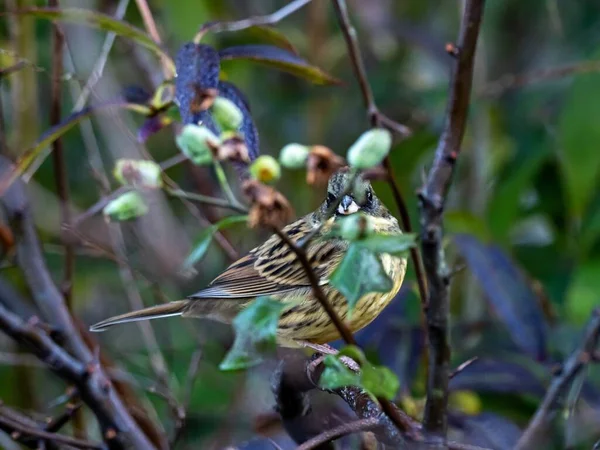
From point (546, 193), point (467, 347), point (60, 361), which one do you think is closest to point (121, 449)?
point (60, 361)

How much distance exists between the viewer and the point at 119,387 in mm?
2857

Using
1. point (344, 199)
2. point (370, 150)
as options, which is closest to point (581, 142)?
point (344, 199)

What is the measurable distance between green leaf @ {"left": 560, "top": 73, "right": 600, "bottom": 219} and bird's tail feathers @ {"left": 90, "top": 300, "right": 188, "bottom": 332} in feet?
4.24

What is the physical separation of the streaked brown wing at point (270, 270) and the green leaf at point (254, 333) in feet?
5.42

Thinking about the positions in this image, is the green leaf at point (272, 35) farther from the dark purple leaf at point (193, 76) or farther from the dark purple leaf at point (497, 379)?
the dark purple leaf at point (497, 379)

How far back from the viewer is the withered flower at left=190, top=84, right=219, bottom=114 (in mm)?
1248

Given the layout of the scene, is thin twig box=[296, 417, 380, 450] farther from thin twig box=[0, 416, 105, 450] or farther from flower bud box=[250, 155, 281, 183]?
thin twig box=[0, 416, 105, 450]

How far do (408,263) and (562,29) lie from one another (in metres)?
2.05

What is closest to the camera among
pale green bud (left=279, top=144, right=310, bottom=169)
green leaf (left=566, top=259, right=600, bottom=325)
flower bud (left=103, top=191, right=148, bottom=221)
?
pale green bud (left=279, top=144, right=310, bottom=169)

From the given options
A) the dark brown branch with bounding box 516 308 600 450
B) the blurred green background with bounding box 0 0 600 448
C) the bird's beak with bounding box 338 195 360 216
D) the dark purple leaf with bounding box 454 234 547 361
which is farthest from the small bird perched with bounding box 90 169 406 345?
the dark brown branch with bounding box 516 308 600 450

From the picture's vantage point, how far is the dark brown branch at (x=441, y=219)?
43.2 inches

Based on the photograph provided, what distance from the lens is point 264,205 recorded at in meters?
0.98

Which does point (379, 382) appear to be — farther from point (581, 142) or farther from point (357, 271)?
point (581, 142)

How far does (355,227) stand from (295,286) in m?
1.80
